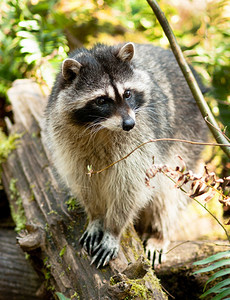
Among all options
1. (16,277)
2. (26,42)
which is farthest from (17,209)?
(26,42)

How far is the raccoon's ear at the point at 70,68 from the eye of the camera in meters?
2.93

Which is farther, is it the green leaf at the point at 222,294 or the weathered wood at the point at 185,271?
the weathered wood at the point at 185,271

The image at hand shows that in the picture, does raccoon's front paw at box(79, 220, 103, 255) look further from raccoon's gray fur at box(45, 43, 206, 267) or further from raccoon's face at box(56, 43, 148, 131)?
raccoon's face at box(56, 43, 148, 131)

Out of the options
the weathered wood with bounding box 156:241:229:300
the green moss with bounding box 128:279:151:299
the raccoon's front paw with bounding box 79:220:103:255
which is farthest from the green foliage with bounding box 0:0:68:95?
the green moss with bounding box 128:279:151:299

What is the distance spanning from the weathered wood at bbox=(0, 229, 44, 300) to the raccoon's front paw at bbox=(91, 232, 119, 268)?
1178mm

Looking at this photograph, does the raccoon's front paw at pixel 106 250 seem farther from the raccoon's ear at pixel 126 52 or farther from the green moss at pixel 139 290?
the raccoon's ear at pixel 126 52

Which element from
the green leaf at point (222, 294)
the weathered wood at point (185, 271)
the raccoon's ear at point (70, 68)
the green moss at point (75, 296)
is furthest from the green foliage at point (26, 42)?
the green leaf at point (222, 294)

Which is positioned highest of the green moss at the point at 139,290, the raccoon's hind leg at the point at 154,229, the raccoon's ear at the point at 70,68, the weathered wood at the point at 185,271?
the raccoon's ear at the point at 70,68

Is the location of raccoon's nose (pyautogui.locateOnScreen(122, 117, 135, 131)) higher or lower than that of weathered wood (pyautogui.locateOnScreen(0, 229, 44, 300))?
higher

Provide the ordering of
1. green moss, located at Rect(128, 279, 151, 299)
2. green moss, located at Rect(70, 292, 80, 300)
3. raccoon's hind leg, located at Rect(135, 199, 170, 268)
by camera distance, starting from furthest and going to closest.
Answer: raccoon's hind leg, located at Rect(135, 199, 170, 268) < green moss, located at Rect(70, 292, 80, 300) < green moss, located at Rect(128, 279, 151, 299)

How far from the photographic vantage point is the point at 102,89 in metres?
2.87

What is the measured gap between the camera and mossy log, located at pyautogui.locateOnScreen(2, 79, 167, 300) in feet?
8.63

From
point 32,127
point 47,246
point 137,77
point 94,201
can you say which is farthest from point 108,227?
point 32,127

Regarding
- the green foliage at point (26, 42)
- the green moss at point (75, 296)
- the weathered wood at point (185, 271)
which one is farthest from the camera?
the green foliage at point (26, 42)
